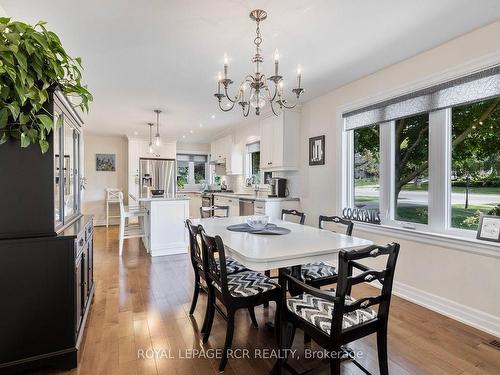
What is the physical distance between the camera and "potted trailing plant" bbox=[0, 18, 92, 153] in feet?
4.50

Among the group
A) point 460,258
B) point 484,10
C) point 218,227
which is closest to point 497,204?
point 460,258

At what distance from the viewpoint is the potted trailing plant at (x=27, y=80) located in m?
1.37

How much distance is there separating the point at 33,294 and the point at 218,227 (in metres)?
1.40

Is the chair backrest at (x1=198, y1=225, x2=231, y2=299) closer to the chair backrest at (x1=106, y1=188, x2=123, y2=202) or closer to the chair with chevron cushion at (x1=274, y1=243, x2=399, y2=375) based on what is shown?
the chair with chevron cushion at (x1=274, y1=243, x2=399, y2=375)

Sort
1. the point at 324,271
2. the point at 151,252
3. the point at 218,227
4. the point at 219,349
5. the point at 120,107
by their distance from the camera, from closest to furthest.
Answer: the point at 219,349
the point at 324,271
the point at 218,227
the point at 151,252
the point at 120,107

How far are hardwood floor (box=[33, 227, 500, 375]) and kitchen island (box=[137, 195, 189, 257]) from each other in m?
1.29

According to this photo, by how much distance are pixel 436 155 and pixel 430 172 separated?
0.17 metres

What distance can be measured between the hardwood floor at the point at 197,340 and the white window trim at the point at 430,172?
68cm

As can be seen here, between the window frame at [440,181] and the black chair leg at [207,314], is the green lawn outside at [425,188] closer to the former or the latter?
the window frame at [440,181]

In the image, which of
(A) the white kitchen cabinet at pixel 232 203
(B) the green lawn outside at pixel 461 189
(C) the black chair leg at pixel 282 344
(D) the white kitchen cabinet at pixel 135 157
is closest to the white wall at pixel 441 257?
(B) the green lawn outside at pixel 461 189

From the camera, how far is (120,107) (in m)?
4.70

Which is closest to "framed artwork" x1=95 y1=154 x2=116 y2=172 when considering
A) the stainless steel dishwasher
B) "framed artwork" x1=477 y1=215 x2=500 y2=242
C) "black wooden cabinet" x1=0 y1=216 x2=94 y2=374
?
the stainless steel dishwasher

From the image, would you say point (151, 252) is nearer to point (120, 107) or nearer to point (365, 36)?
point (120, 107)

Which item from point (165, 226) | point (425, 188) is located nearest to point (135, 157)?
point (165, 226)
